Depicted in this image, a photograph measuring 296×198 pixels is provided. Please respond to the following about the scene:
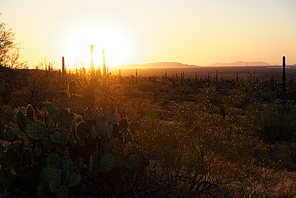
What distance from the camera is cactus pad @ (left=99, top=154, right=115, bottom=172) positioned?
320cm

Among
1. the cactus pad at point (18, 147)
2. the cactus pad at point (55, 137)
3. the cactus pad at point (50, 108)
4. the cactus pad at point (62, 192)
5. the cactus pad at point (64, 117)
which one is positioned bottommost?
the cactus pad at point (62, 192)

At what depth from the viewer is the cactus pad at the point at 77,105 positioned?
345cm

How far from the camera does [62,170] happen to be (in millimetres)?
2998

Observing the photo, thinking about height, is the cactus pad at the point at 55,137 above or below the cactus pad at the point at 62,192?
above

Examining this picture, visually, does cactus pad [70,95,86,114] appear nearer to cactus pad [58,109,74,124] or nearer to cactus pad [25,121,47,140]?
cactus pad [58,109,74,124]

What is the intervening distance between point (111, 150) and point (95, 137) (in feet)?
1.06

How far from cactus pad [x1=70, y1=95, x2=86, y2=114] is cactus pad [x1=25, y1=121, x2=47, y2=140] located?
480 mm

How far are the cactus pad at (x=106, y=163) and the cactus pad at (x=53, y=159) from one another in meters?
0.56

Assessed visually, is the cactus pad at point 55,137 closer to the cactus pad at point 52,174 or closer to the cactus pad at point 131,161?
the cactus pad at point 52,174

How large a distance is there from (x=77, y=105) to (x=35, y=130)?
0.66 m

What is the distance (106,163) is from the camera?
10.6 feet

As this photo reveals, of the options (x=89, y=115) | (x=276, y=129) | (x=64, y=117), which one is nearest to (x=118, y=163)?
(x=89, y=115)

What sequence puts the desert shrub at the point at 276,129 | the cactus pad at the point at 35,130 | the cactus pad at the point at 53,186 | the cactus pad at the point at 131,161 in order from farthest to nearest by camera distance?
the desert shrub at the point at 276,129 < the cactus pad at the point at 131,161 < the cactus pad at the point at 35,130 < the cactus pad at the point at 53,186

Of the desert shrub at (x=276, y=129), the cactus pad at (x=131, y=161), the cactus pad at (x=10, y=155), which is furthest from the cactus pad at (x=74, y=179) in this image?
the desert shrub at (x=276, y=129)
